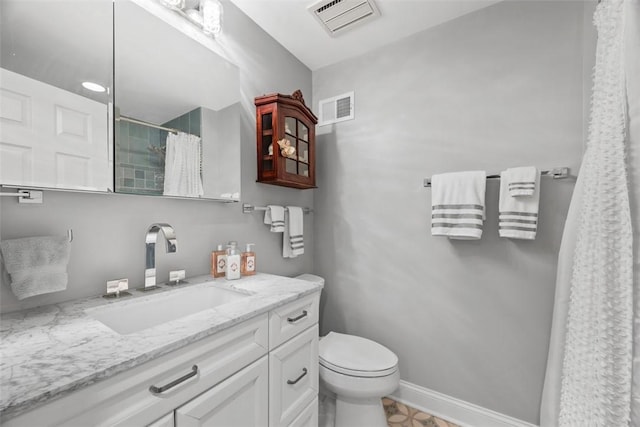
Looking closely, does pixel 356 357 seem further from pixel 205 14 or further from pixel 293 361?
pixel 205 14

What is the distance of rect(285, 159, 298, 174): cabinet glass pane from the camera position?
5.31ft

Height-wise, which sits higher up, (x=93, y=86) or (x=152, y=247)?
(x=93, y=86)

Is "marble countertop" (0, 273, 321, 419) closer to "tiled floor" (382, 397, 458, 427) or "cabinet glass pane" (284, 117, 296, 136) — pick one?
"cabinet glass pane" (284, 117, 296, 136)

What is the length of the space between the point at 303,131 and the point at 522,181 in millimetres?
1274

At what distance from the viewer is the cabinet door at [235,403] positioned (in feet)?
2.34

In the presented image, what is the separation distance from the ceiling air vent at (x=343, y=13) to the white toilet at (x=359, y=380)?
196cm

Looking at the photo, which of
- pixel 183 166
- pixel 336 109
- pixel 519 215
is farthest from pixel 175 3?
pixel 519 215

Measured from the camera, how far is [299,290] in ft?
3.63

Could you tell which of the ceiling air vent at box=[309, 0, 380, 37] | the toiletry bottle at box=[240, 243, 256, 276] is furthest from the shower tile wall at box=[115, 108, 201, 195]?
the ceiling air vent at box=[309, 0, 380, 37]

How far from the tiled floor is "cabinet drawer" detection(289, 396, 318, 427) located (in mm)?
575

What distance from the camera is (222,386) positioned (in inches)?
31.1

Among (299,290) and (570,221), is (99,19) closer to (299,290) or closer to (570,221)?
(299,290)

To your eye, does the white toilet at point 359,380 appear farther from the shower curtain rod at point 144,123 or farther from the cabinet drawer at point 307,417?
the shower curtain rod at point 144,123

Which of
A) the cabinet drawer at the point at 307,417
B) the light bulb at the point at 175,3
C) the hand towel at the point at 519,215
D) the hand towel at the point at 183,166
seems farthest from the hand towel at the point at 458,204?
the light bulb at the point at 175,3
